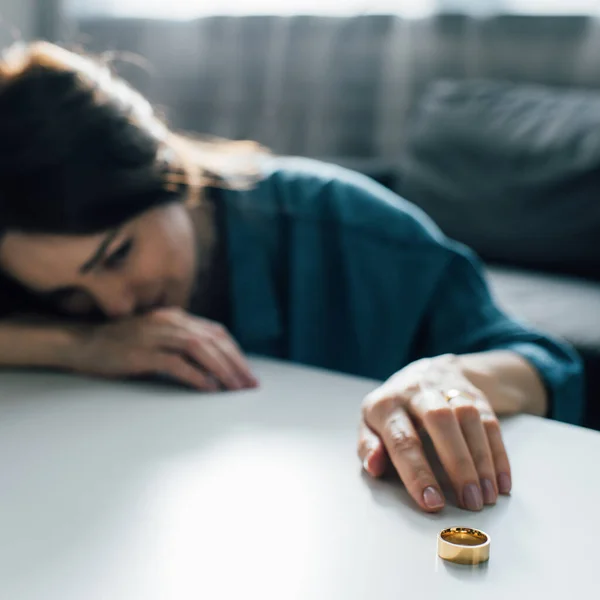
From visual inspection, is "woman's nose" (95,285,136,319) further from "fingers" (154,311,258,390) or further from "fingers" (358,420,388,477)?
"fingers" (358,420,388,477)

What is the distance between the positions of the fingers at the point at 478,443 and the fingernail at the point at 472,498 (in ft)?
0.04

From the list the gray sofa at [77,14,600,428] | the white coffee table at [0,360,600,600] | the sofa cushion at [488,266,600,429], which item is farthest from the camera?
the gray sofa at [77,14,600,428]

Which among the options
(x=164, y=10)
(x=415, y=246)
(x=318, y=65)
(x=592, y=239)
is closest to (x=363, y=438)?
(x=415, y=246)

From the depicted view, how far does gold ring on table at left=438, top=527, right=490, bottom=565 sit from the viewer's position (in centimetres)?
50

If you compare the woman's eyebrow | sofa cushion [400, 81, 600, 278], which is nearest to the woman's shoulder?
the woman's eyebrow

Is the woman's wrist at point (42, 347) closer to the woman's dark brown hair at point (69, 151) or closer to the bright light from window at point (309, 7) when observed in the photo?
the woman's dark brown hair at point (69, 151)

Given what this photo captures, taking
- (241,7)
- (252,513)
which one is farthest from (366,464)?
(241,7)

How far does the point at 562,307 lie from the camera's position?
5.29 ft

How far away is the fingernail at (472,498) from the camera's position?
59cm

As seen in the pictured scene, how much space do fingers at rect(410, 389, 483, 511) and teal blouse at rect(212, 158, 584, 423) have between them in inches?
13.4

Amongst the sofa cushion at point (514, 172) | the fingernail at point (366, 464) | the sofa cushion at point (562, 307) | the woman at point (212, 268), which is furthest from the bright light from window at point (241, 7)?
the fingernail at point (366, 464)

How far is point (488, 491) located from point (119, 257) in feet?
2.02

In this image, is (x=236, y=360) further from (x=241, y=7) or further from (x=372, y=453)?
(x=241, y=7)

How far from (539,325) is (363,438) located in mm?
894
